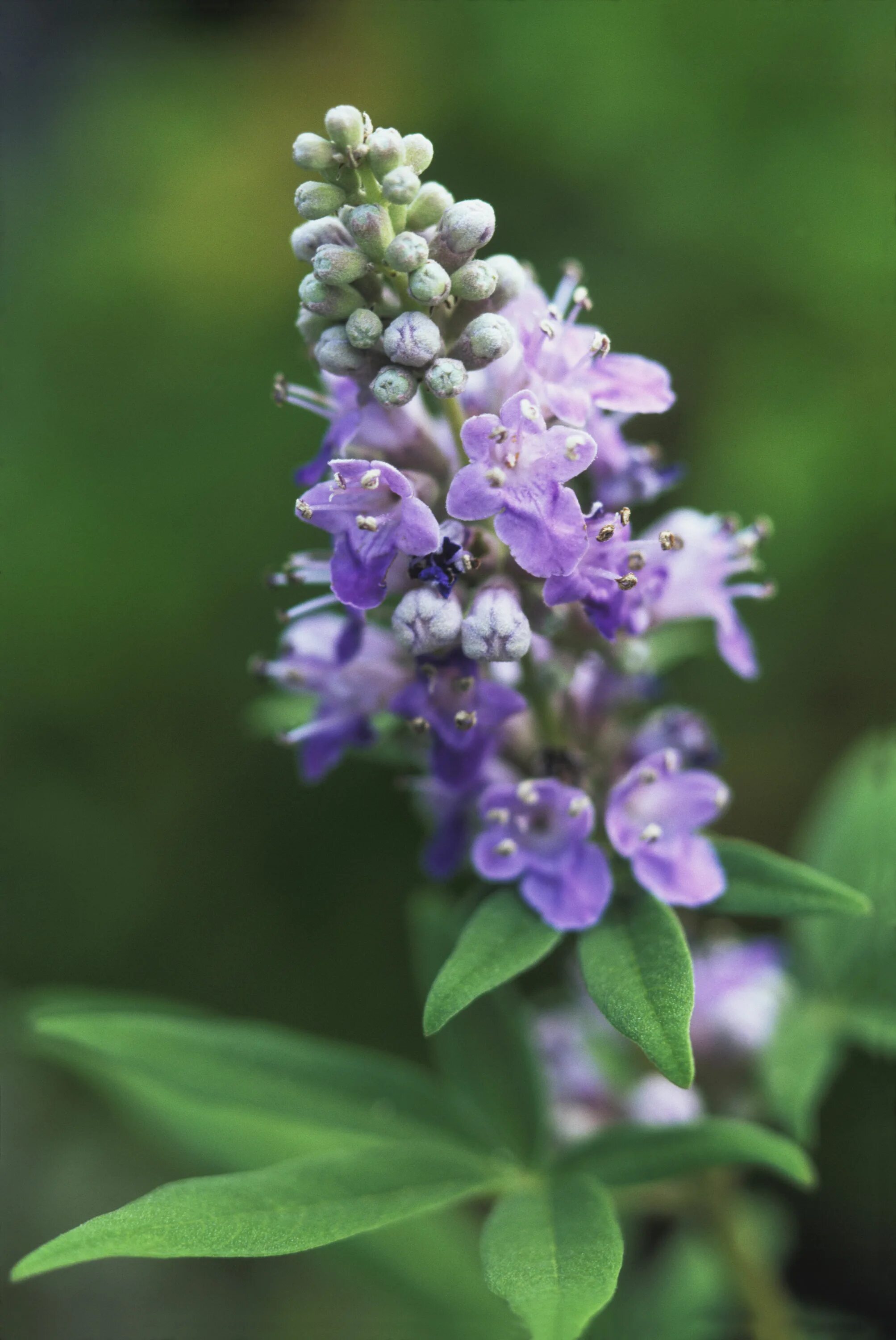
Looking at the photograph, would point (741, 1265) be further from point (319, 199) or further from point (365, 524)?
point (319, 199)

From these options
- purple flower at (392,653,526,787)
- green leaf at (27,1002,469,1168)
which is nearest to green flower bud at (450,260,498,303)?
purple flower at (392,653,526,787)

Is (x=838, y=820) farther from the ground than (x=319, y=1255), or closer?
farther from the ground

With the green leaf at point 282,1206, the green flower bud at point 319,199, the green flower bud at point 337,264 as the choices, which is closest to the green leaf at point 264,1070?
the green leaf at point 282,1206

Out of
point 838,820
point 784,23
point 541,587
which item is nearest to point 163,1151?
point 838,820

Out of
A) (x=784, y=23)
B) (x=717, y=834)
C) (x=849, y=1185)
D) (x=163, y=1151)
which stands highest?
(x=784, y=23)

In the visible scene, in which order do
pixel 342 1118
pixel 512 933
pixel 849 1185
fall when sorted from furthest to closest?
pixel 849 1185, pixel 342 1118, pixel 512 933

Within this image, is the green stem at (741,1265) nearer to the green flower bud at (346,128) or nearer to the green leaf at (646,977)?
the green leaf at (646,977)

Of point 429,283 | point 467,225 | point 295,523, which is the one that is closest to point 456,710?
point 429,283

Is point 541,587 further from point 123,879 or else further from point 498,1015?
point 123,879
